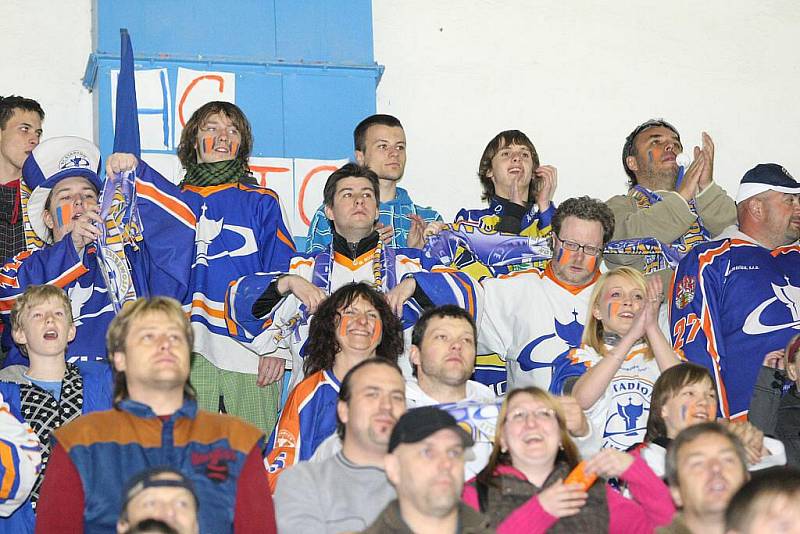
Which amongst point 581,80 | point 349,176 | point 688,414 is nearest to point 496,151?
point 349,176

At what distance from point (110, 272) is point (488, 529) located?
2.20 metres

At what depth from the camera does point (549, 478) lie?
427 cm

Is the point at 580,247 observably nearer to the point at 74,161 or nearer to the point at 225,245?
the point at 225,245

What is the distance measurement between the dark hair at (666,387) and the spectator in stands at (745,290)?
2.86ft

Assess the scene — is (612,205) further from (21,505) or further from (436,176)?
(21,505)

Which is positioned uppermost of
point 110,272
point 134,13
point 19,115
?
point 134,13

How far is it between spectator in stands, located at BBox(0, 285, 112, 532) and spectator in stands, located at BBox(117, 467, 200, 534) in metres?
1.15

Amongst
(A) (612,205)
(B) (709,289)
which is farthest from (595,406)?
(A) (612,205)

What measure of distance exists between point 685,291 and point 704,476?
82.8 inches

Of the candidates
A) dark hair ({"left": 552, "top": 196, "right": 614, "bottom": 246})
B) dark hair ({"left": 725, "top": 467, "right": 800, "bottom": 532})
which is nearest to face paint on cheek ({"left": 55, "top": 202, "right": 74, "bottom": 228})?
dark hair ({"left": 552, "top": 196, "right": 614, "bottom": 246})

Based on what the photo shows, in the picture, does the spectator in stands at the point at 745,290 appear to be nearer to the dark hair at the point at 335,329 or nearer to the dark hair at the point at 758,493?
the dark hair at the point at 335,329

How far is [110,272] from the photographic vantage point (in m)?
5.52

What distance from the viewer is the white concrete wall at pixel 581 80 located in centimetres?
775

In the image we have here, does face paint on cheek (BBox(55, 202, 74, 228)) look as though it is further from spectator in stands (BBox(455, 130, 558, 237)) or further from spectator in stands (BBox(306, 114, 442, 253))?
spectator in stands (BBox(455, 130, 558, 237))
